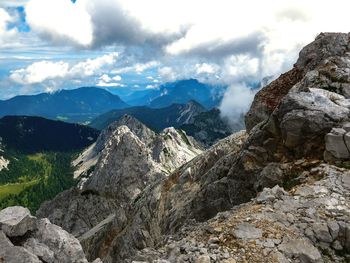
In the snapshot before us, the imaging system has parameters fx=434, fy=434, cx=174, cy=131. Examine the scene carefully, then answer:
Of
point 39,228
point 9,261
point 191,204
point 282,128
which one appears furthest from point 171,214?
point 9,261

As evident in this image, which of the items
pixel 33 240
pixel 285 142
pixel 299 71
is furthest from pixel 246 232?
pixel 299 71

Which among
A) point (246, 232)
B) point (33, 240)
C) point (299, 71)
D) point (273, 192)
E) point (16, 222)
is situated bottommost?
point (246, 232)

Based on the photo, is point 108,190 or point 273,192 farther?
point 108,190

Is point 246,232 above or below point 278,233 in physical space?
above

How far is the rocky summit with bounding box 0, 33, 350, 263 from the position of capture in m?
24.1

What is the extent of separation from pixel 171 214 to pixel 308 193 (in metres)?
32.7

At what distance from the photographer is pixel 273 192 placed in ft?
96.2

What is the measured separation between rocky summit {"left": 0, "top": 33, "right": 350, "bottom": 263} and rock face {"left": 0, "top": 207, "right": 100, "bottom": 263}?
157 mm

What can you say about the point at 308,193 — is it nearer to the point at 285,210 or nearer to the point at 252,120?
the point at 285,210

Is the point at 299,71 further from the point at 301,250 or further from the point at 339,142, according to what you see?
the point at 301,250

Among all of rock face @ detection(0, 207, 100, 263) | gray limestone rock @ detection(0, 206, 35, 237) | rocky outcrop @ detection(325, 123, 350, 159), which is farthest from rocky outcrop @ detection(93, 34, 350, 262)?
gray limestone rock @ detection(0, 206, 35, 237)

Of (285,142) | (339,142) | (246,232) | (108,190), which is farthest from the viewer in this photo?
(108,190)

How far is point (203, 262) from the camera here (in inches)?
887

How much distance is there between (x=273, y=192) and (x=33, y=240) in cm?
1554
